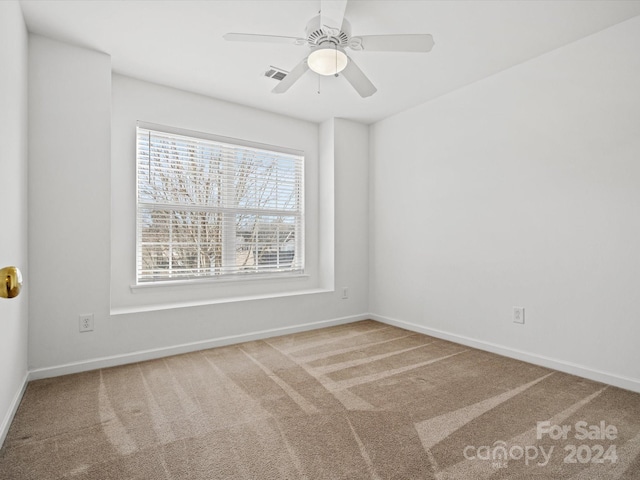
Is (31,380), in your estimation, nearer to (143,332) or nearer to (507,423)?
(143,332)

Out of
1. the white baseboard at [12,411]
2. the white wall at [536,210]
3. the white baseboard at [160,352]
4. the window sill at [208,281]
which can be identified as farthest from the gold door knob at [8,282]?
the white wall at [536,210]

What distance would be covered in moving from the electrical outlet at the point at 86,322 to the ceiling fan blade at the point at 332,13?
2623mm

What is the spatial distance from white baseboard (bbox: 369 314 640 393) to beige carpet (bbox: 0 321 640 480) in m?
0.08

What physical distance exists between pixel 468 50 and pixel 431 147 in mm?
1079

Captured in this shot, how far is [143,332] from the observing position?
2.86 meters

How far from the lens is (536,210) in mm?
2752

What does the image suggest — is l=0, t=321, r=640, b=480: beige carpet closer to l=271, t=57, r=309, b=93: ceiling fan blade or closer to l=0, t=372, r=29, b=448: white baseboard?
l=0, t=372, r=29, b=448: white baseboard

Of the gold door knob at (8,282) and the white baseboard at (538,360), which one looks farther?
the white baseboard at (538,360)

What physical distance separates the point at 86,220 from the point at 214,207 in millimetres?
1190

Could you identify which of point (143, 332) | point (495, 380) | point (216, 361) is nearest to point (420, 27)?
point (495, 380)

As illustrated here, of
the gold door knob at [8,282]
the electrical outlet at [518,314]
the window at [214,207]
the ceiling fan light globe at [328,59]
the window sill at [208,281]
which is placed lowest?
the electrical outlet at [518,314]

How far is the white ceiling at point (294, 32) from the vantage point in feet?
7.13

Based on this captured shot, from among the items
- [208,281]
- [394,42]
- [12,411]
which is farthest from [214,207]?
[394,42]

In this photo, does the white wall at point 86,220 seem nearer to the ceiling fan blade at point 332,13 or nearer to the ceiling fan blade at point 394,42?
the ceiling fan blade at point 332,13
